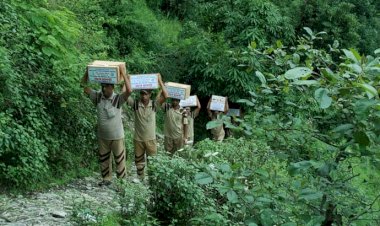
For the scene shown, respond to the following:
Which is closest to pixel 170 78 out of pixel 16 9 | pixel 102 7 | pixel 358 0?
pixel 102 7

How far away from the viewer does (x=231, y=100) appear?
15898 mm

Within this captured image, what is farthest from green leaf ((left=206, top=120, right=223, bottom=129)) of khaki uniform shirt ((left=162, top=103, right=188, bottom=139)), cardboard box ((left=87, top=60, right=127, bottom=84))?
khaki uniform shirt ((left=162, top=103, right=188, bottom=139))

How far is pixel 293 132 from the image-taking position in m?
3.80

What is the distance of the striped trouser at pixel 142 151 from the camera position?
9422 millimetres

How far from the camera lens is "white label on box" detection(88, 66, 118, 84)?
822 centimetres

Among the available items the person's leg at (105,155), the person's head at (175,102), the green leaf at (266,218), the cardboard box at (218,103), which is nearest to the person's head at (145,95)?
the person's leg at (105,155)

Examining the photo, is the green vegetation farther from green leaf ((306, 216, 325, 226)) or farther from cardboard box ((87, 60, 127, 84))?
cardboard box ((87, 60, 127, 84))

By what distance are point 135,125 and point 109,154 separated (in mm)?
827

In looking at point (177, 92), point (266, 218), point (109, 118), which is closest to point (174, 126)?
point (177, 92)

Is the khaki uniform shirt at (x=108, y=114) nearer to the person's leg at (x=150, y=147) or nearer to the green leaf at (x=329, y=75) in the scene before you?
the person's leg at (x=150, y=147)

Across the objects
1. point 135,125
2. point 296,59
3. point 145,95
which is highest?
point 296,59

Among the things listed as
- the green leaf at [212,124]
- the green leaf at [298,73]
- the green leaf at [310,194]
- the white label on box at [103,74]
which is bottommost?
the white label on box at [103,74]

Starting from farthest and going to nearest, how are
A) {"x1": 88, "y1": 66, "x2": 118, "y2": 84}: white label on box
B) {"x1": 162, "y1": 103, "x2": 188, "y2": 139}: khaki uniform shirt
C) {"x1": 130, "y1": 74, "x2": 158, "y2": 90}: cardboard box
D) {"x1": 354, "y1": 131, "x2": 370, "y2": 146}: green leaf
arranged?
{"x1": 162, "y1": 103, "x2": 188, "y2": 139}: khaki uniform shirt → {"x1": 130, "y1": 74, "x2": 158, "y2": 90}: cardboard box → {"x1": 88, "y1": 66, "x2": 118, "y2": 84}: white label on box → {"x1": 354, "y1": 131, "x2": 370, "y2": 146}: green leaf

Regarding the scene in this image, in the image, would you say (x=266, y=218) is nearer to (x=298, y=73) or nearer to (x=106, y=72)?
(x=298, y=73)
